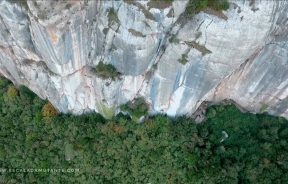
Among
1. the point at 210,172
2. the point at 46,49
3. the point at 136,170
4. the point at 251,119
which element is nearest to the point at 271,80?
the point at 251,119

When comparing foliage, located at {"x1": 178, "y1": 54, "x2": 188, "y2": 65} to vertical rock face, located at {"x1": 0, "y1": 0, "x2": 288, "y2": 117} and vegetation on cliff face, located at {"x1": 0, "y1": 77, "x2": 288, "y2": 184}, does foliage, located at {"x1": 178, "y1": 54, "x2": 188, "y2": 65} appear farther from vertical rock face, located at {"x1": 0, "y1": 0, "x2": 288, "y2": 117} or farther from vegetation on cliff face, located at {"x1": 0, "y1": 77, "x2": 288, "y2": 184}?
vegetation on cliff face, located at {"x1": 0, "y1": 77, "x2": 288, "y2": 184}

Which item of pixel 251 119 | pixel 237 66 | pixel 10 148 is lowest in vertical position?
pixel 10 148

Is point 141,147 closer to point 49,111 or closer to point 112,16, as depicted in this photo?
point 49,111

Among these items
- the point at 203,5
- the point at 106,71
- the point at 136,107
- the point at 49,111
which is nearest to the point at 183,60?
the point at 203,5

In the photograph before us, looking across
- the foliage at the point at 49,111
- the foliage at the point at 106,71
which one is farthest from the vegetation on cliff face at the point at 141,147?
the foliage at the point at 106,71

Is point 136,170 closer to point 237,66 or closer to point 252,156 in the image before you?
point 252,156

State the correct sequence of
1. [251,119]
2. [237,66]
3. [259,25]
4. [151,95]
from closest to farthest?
1. [259,25]
2. [237,66]
3. [151,95]
4. [251,119]

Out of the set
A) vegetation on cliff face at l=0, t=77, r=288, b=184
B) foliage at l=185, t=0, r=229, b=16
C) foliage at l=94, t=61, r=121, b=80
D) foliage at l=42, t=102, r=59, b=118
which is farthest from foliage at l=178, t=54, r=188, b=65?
foliage at l=42, t=102, r=59, b=118
